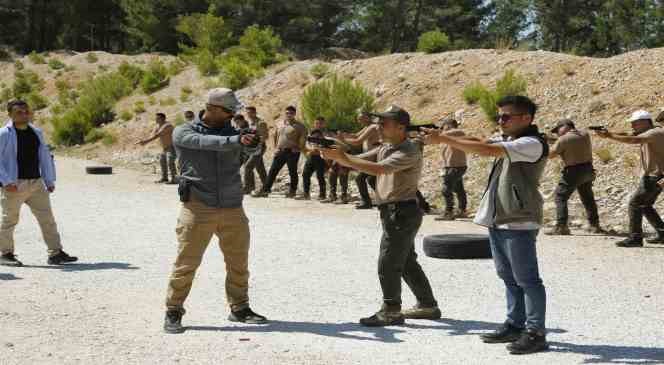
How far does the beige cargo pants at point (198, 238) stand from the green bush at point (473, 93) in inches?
640


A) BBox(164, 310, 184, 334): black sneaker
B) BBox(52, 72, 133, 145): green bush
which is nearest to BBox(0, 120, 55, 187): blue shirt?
BBox(164, 310, 184, 334): black sneaker

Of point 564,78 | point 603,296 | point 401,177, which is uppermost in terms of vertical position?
point 564,78

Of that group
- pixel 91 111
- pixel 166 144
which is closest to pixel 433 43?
pixel 166 144

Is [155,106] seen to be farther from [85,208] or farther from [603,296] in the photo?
[603,296]

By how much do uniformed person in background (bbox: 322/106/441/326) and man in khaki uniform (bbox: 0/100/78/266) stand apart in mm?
4526

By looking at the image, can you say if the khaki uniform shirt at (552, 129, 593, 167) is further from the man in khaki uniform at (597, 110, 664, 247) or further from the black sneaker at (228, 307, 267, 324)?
the black sneaker at (228, 307, 267, 324)

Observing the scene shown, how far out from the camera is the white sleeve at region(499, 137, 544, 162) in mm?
5873

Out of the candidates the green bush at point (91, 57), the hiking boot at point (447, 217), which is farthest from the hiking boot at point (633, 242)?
the green bush at point (91, 57)

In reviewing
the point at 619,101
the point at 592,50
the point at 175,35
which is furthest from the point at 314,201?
the point at 175,35

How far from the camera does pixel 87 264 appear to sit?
33.2 feet

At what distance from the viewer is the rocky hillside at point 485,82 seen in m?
17.5

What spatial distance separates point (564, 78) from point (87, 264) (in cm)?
1548

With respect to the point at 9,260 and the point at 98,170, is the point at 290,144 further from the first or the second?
the point at 9,260

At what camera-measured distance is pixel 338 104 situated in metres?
23.9
